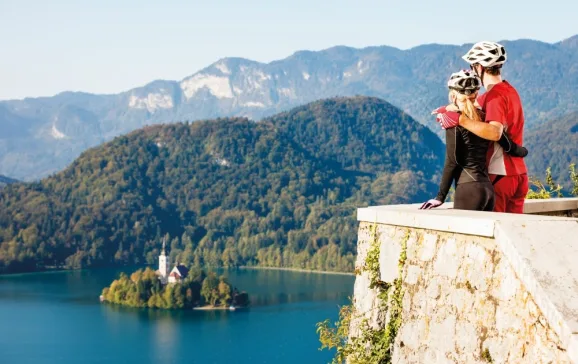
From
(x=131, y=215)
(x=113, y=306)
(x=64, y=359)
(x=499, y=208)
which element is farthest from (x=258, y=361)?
(x=131, y=215)

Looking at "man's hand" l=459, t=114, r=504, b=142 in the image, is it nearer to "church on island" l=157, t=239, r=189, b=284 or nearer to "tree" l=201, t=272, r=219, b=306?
"tree" l=201, t=272, r=219, b=306

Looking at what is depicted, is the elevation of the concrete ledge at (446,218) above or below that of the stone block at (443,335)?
above

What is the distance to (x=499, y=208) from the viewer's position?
17.8 ft

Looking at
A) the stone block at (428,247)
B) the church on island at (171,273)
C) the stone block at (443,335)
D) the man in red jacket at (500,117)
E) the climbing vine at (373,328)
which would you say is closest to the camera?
the stone block at (443,335)

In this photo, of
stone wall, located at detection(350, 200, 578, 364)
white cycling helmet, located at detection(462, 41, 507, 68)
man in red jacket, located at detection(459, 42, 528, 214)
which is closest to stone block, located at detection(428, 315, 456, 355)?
stone wall, located at detection(350, 200, 578, 364)

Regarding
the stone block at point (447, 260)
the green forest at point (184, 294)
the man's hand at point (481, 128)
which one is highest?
the man's hand at point (481, 128)

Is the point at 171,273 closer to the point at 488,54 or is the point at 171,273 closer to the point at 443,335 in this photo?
the point at 488,54

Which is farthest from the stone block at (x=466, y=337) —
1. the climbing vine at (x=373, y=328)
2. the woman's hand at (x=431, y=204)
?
the woman's hand at (x=431, y=204)

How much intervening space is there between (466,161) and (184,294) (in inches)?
3511

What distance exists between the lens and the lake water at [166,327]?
228 ft

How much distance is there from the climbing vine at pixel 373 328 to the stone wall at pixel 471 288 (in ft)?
0.05

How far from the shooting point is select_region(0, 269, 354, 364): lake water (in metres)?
69.5

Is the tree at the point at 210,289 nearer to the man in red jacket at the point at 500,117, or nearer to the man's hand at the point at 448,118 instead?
the man in red jacket at the point at 500,117

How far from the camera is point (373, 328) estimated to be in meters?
4.77
